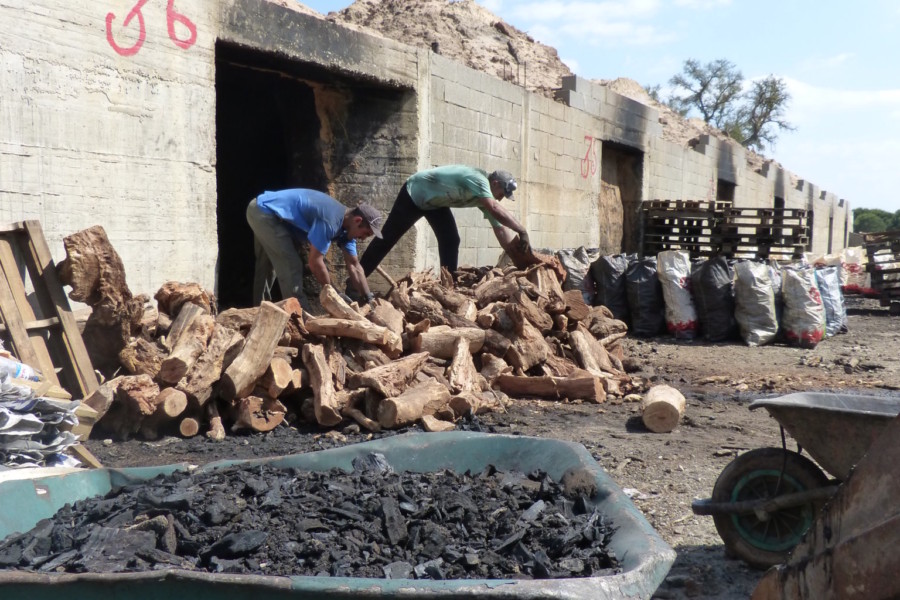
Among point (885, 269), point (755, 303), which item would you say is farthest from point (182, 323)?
point (885, 269)

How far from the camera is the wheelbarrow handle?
10.4ft

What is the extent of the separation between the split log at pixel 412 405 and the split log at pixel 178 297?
1425 mm

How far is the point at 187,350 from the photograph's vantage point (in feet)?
16.1

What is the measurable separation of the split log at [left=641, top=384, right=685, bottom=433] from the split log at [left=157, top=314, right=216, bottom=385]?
283 cm

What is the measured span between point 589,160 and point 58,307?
946 centimetres

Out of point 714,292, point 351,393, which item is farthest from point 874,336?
point 351,393

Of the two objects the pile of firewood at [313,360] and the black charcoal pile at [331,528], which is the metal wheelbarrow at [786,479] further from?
the pile of firewood at [313,360]

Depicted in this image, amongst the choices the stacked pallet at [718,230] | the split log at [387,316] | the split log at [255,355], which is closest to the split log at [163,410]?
the split log at [255,355]

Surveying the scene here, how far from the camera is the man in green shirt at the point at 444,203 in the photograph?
7.77 meters

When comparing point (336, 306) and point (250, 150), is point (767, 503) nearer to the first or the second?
point (336, 306)

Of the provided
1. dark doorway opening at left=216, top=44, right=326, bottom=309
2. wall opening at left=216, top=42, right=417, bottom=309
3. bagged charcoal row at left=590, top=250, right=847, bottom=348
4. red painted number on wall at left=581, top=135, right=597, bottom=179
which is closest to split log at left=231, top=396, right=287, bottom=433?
wall opening at left=216, top=42, right=417, bottom=309

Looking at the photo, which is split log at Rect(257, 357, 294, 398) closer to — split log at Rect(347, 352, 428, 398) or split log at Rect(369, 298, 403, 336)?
split log at Rect(347, 352, 428, 398)

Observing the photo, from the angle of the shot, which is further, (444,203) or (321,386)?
(444,203)

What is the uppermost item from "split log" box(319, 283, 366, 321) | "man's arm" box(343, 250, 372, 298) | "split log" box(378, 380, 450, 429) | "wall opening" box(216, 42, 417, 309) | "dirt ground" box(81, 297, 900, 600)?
"wall opening" box(216, 42, 417, 309)
